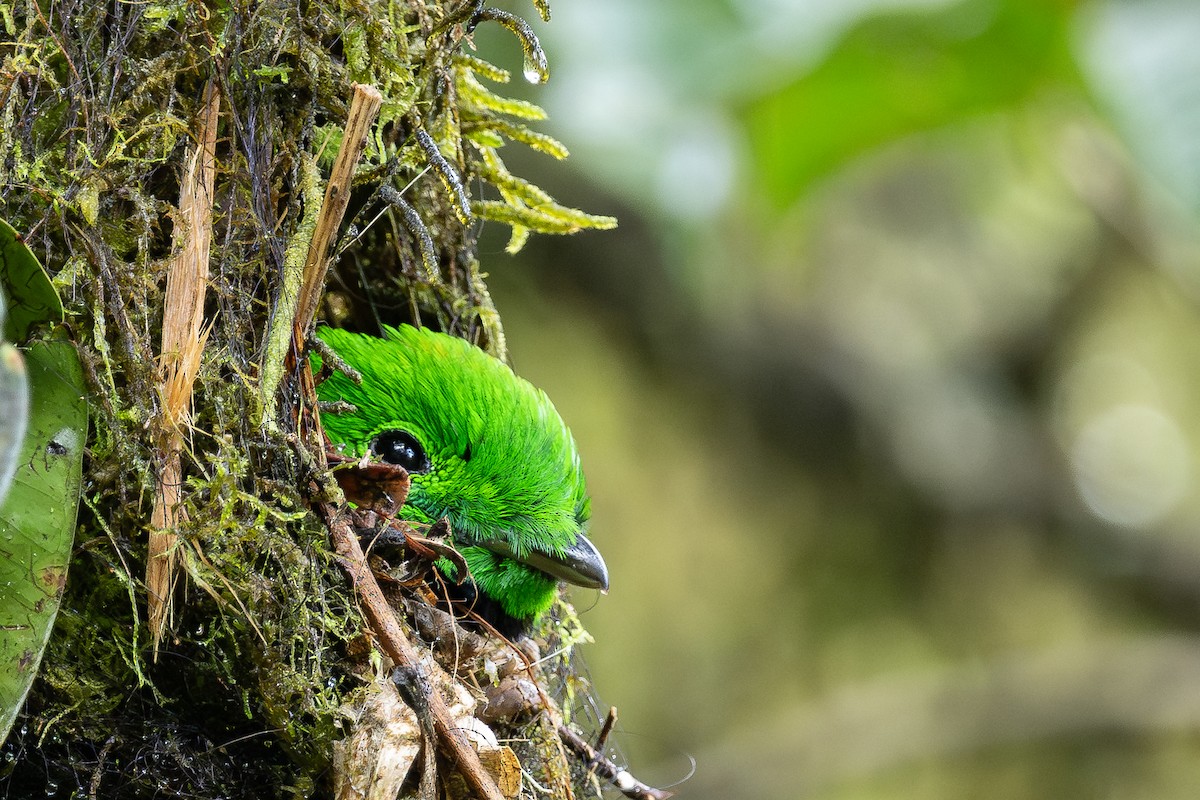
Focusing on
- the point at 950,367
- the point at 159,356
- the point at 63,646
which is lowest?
the point at 63,646

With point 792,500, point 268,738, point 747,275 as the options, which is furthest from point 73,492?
point 792,500

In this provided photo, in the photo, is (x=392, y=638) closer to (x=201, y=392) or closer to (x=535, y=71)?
(x=201, y=392)

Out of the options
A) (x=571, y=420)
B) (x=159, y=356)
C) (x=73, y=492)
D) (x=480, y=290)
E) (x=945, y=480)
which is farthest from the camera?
(x=945, y=480)

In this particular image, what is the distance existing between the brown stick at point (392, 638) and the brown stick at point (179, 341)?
19cm

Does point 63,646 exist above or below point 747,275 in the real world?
below

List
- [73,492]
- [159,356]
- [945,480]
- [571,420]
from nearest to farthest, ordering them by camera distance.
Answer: [73,492] < [159,356] < [571,420] < [945,480]

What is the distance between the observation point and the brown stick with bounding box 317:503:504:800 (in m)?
1.30

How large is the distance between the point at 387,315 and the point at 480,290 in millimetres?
225

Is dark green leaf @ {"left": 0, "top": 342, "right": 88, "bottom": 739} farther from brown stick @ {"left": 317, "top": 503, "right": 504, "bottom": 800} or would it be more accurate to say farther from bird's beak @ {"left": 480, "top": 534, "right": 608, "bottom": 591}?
bird's beak @ {"left": 480, "top": 534, "right": 608, "bottom": 591}

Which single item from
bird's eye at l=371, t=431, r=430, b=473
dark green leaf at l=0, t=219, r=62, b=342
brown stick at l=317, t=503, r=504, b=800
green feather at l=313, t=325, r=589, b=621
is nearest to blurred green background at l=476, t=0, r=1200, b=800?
green feather at l=313, t=325, r=589, b=621

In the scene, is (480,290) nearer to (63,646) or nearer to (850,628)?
(63,646)

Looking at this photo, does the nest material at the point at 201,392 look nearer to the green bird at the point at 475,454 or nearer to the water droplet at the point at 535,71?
the water droplet at the point at 535,71

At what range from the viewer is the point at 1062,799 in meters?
5.20

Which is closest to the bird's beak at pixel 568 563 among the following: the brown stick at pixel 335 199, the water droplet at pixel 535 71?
the brown stick at pixel 335 199
